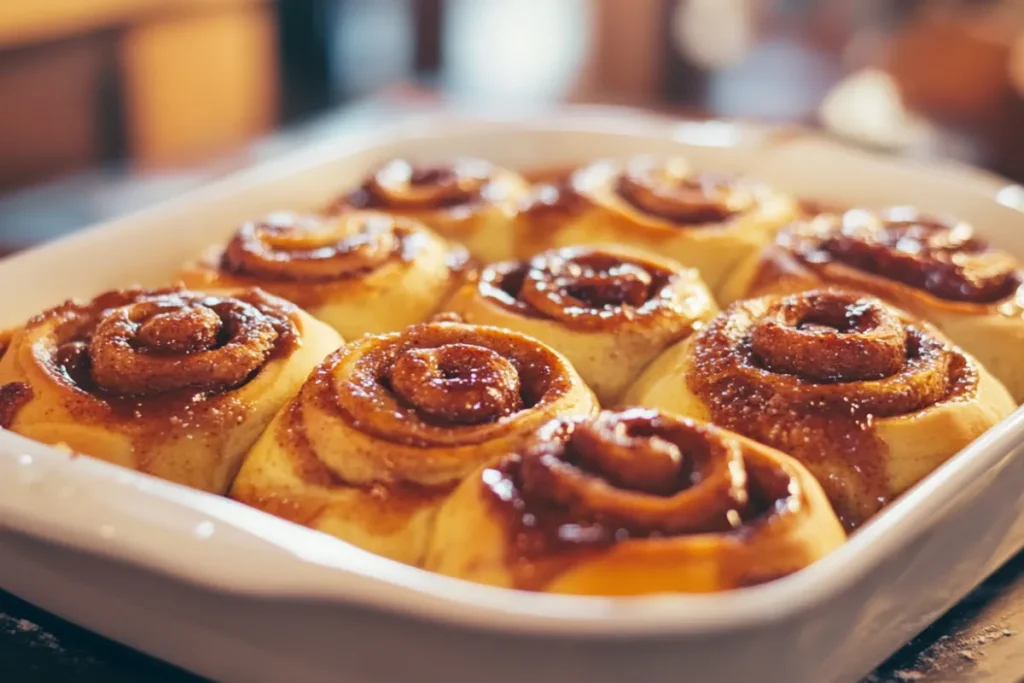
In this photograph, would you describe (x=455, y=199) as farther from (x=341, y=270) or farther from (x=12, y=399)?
(x=12, y=399)

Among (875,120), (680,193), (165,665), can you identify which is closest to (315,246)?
(680,193)

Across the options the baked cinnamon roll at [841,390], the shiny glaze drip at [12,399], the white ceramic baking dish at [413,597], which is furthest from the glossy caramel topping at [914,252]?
the shiny glaze drip at [12,399]

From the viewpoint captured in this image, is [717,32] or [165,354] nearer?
[165,354]

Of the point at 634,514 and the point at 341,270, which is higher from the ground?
the point at 634,514

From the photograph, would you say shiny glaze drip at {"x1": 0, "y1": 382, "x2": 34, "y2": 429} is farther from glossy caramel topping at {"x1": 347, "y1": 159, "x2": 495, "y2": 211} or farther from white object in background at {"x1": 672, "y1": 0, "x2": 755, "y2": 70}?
white object in background at {"x1": 672, "y1": 0, "x2": 755, "y2": 70}

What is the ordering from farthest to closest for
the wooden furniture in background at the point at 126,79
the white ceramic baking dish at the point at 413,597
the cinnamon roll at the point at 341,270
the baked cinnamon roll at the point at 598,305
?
1. the wooden furniture in background at the point at 126,79
2. the cinnamon roll at the point at 341,270
3. the baked cinnamon roll at the point at 598,305
4. the white ceramic baking dish at the point at 413,597

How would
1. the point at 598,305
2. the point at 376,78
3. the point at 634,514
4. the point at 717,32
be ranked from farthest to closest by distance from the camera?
the point at 376,78 → the point at 717,32 → the point at 598,305 → the point at 634,514

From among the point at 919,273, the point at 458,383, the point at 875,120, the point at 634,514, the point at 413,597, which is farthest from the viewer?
the point at 875,120

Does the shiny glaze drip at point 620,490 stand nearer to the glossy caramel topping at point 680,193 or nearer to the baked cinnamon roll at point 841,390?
the baked cinnamon roll at point 841,390
